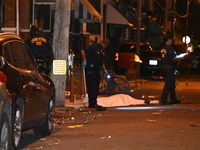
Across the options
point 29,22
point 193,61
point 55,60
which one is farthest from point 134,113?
point 193,61

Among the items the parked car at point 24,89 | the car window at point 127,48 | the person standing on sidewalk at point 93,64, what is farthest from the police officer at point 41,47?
the car window at point 127,48

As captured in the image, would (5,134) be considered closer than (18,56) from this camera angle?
Yes

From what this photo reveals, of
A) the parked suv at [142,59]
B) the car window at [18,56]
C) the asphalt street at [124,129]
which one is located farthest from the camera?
the parked suv at [142,59]

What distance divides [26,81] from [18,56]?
632mm

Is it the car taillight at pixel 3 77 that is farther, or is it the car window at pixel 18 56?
the car window at pixel 18 56

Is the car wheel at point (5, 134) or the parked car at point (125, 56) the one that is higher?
the parked car at point (125, 56)

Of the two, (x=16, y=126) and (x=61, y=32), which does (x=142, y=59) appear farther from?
(x=16, y=126)

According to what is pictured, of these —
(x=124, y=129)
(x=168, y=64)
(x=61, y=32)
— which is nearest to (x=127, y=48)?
(x=168, y=64)

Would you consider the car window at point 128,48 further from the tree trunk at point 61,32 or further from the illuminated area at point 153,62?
the tree trunk at point 61,32

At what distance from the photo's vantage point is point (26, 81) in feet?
29.3

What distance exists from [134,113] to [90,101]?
147cm

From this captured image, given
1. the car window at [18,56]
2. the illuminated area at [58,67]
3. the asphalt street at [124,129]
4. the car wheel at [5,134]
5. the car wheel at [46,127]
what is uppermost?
the car window at [18,56]

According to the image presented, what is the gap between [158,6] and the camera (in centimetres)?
5819

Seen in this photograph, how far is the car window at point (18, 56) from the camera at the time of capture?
882 centimetres
